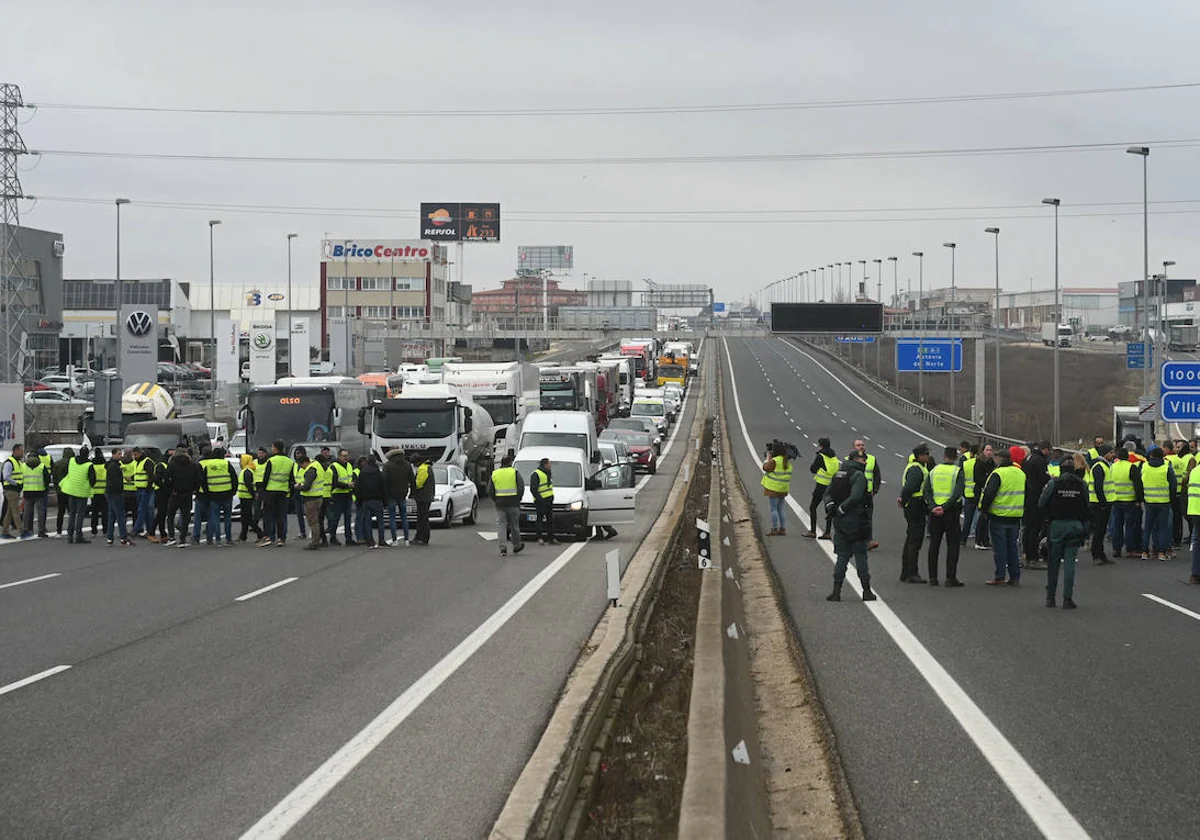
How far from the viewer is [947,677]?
12.0 meters

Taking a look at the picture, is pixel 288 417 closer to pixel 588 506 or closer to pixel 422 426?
pixel 422 426

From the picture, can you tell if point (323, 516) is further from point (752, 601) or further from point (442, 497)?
point (752, 601)

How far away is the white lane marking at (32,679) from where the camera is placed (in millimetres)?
11375

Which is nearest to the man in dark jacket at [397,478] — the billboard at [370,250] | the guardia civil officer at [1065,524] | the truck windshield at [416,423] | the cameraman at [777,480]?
the cameraman at [777,480]

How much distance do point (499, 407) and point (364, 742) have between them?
128 ft

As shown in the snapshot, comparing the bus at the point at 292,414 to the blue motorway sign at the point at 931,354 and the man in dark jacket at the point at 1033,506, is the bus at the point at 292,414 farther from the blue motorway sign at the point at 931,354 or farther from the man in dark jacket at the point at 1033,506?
the blue motorway sign at the point at 931,354

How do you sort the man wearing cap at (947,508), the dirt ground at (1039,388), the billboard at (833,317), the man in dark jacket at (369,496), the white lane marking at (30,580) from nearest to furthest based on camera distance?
1. the man wearing cap at (947,508)
2. the white lane marking at (30,580)
3. the man in dark jacket at (369,496)
4. the dirt ground at (1039,388)
5. the billboard at (833,317)

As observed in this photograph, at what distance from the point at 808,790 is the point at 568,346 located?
517 feet

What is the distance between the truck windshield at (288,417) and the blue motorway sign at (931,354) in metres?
51.3

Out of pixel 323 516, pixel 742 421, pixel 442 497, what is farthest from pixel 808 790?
pixel 742 421

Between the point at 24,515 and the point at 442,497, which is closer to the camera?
the point at 24,515

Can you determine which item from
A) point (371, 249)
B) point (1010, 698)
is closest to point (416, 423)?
point (1010, 698)

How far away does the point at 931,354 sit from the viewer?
84.3 metres

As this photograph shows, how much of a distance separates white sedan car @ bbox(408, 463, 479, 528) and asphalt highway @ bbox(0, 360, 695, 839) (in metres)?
9.33
